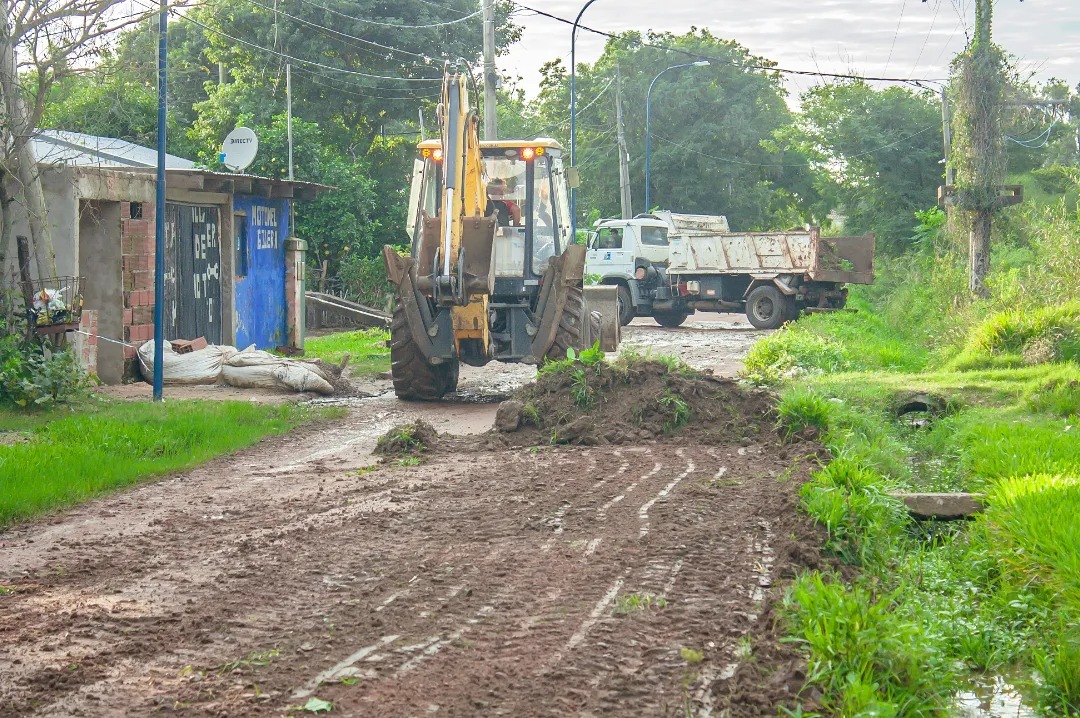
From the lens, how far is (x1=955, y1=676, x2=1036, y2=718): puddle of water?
5.12m

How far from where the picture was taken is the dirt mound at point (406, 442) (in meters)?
10.8

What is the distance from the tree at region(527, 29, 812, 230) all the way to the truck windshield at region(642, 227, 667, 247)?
24.3 metres

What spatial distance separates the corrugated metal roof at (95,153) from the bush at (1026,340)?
11620 millimetres

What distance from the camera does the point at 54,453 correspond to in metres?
9.97

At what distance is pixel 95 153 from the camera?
16.2 metres

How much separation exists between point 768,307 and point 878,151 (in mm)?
18907

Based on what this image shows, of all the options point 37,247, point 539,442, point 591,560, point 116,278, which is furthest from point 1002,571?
point 116,278

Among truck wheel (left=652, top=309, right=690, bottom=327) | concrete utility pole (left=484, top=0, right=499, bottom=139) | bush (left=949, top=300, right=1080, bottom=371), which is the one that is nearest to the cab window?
truck wheel (left=652, top=309, right=690, bottom=327)

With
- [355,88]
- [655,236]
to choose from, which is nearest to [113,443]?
[655,236]

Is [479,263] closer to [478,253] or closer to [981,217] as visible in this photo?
[478,253]

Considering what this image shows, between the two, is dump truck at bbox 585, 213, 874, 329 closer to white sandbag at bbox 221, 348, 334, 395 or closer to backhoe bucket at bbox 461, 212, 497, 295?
white sandbag at bbox 221, 348, 334, 395

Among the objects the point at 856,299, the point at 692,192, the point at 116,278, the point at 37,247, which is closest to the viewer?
the point at 37,247

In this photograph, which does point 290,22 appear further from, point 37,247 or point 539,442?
point 539,442

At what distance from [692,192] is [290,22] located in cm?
2426
